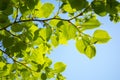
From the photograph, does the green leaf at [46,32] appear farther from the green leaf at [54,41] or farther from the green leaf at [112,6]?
the green leaf at [112,6]

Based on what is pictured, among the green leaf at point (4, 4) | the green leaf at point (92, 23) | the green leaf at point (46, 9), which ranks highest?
the green leaf at point (46, 9)

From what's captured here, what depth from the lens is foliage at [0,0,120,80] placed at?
2006 mm

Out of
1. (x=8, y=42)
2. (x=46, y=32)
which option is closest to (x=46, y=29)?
(x=46, y=32)

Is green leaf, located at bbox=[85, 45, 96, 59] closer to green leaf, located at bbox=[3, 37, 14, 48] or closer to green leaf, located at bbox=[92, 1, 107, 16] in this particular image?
green leaf, located at bbox=[92, 1, 107, 16]

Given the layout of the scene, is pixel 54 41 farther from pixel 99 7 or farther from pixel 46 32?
pixel 99 7

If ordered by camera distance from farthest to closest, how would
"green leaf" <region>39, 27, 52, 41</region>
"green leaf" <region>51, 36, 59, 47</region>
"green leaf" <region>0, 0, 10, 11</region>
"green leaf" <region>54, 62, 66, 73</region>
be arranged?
"green leaf" <region>54, 62, 66, 73</region> < "green leaf" <region>51, 36, 59, 47</region> < "green leaf" <region>39, 27, 52, 41</region> < "green leaf" <region>0, 0, 10, 11</region>

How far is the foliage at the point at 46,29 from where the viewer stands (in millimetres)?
2006

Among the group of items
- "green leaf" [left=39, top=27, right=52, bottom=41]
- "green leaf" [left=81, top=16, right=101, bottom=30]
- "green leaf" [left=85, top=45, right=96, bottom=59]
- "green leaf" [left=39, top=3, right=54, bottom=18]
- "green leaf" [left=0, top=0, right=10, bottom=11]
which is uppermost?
"green leaf" [left=39, top=3, right=54, bottom=18]

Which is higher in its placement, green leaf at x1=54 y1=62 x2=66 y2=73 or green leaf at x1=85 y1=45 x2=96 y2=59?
green leaf at x1=54 y1=62 x2=66 y2=73

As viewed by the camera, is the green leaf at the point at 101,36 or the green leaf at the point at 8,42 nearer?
the green leaf at the point at 101,36

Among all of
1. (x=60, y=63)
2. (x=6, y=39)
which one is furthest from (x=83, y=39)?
(x=6, y=39)

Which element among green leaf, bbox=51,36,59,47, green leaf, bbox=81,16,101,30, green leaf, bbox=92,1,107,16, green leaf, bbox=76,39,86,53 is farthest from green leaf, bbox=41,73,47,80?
green leaf, bbox=92,1,107,16

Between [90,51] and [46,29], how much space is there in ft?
1.64

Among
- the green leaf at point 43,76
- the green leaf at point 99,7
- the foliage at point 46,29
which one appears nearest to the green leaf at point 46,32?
the foliage at point 46,29
